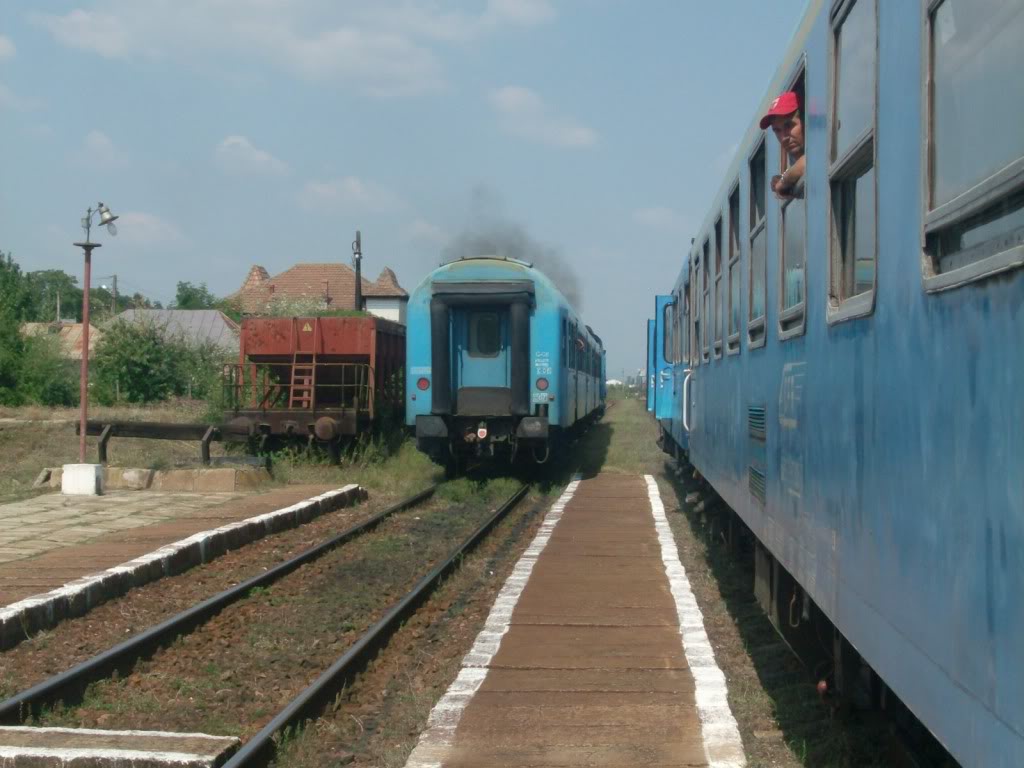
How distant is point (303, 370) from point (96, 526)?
299 inches

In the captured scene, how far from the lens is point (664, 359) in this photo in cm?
1502

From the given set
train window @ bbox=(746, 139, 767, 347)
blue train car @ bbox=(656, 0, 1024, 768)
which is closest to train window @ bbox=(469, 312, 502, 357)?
train window @ bbox=(746, 139, 767, 347)

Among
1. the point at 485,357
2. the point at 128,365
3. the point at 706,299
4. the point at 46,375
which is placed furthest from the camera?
the point at 46,375

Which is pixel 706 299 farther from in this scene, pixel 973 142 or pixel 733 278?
pixel 973 142

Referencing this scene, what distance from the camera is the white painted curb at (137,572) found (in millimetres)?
6734

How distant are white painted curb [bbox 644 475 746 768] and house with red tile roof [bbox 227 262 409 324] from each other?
204 ft

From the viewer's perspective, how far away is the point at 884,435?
9.03 feet

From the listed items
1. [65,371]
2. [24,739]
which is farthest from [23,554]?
[65,371]

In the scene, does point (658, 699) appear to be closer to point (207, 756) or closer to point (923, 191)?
point (207, 756)

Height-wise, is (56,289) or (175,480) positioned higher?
(56,289)

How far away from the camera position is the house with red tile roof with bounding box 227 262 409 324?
72125mm

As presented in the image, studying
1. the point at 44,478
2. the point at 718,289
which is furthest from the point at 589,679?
the point at 44,478

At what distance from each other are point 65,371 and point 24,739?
121 ft

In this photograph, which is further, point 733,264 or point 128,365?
point 128,365
